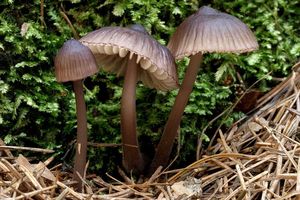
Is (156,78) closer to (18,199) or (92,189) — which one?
(92,189)

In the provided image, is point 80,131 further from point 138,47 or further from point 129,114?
point 138,47

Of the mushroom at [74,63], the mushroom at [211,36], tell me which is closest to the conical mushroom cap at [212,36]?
the mushroom at [211,36]

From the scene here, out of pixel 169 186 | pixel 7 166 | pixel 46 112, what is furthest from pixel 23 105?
pixel 169 186

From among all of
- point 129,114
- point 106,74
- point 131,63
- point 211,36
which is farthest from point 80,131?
point 211,36

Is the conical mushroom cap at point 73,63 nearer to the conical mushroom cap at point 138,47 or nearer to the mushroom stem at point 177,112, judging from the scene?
the conical mushroom cap at point 138,47

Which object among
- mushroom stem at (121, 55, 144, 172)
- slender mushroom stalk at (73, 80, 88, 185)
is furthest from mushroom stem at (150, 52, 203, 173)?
slender mushroom stalk at (73, 80, 88, 185)
